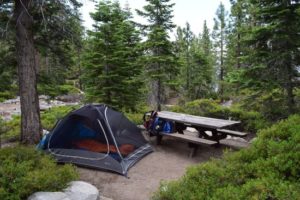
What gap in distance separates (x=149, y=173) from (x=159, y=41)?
25.2ft

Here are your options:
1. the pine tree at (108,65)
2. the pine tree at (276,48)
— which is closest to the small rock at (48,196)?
the pine tree at (276,48)

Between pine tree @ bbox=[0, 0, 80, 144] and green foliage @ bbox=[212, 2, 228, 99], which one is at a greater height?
green foliage @ bbox=[212, 2, 228, 99]

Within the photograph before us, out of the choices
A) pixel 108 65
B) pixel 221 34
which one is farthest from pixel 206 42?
pixel 108 65

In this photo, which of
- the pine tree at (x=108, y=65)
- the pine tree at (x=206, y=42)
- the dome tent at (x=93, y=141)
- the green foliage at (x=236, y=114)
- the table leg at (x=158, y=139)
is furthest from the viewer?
the pine tree at (x=206, y=42)

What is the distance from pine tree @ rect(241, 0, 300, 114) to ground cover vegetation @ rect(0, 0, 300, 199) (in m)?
0.03

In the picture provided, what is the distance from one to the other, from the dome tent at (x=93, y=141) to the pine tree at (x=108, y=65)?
14.6ft

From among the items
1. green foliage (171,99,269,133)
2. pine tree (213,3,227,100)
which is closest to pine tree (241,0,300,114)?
green foliage (171,99,269,133)

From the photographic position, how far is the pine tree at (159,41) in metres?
12.5

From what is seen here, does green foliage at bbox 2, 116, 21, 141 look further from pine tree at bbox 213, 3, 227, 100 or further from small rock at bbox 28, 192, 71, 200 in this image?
pine tree at bbox 213, 3, 227, 100

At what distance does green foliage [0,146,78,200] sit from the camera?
3.90m

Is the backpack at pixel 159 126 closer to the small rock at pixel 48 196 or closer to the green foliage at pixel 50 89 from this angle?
the green foliage at pixel 50 89

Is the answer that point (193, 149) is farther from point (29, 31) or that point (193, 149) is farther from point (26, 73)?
point (29, 31)

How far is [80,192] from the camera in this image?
4332mm

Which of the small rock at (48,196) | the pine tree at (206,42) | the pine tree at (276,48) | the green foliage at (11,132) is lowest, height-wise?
the small rock at (48,196)
